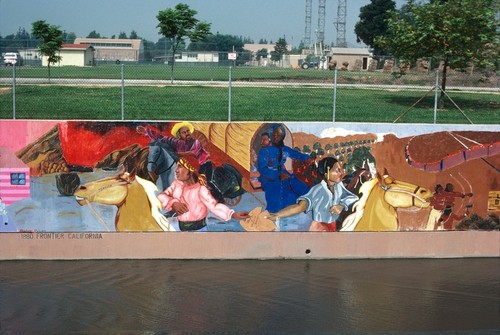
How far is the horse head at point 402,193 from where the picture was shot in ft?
41.4

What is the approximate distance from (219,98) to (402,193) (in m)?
8.22

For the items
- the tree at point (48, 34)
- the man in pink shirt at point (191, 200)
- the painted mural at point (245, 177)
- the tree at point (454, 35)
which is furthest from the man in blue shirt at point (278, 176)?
the tree at point (48, 34)

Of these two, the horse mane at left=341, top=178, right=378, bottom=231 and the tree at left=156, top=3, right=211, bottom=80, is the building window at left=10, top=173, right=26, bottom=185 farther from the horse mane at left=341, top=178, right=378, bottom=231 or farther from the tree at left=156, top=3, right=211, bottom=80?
the tree at left=156, top=3, right=211, bottom=80

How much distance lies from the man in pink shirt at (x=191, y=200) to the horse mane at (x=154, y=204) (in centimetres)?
10

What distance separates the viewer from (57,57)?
2348cm

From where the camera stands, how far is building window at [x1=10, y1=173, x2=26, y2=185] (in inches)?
475

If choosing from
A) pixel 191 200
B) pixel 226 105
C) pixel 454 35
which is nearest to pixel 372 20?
pixel 454 35

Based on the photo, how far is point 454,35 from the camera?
22.3 meters

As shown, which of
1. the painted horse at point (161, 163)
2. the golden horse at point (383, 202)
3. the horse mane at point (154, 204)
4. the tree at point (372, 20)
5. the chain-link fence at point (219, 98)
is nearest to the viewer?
the horse mane at point (154, 204)

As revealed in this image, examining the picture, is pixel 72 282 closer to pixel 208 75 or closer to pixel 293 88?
pixel 293 88

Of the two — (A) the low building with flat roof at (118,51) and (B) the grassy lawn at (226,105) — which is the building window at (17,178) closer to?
(B) the grassy lawn at (226,105)

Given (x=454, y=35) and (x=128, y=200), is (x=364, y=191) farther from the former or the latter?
(x=454, y=35)

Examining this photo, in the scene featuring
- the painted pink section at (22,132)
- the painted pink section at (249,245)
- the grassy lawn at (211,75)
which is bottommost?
the painted pink section at (249,245)

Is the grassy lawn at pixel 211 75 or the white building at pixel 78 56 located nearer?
the grassy lawn at pixel 211 75
